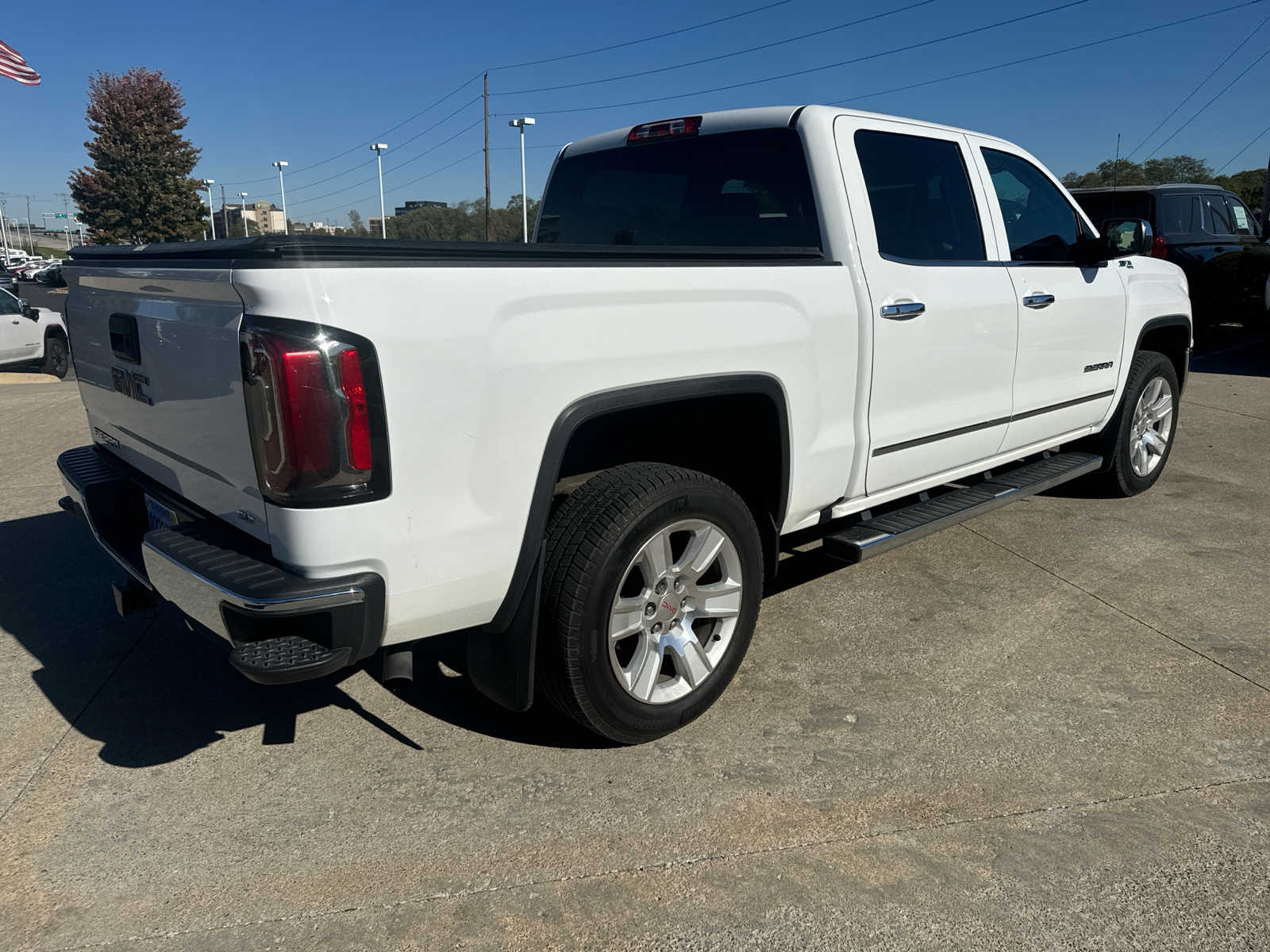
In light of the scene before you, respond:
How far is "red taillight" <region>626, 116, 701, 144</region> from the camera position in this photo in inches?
153

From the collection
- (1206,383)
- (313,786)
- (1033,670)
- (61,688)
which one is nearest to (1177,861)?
(1033,670)

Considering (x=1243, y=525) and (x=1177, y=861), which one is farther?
(x=1243, y=525)

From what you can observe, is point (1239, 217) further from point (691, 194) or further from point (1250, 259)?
point (691, 194)

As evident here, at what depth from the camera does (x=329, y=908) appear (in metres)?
2.29

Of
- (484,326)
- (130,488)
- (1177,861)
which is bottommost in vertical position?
(1177,861)

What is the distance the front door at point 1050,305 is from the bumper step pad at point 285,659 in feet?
10.7

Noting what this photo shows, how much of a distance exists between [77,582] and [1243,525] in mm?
6008

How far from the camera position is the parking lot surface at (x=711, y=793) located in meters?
2.26

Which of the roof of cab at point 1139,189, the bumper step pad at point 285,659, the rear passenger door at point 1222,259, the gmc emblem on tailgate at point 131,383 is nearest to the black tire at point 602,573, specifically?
the bumper step pad at point 285,659

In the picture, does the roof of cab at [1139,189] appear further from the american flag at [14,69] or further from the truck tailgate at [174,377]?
the american flag at [14,69]

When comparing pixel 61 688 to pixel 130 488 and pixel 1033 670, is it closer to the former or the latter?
pixel 130 488

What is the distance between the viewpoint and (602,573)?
264 cm

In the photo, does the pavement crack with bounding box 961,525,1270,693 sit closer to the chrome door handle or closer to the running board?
the running board

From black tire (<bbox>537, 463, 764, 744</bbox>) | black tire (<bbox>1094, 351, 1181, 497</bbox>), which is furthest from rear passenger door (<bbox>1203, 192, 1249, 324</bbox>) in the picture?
black tire (<bbox>537, 463, 764, 744</bbox>)
